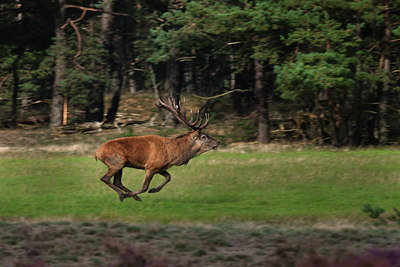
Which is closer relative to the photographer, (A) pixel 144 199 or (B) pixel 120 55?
(A) pixel 144 199

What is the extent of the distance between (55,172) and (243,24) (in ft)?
29.0

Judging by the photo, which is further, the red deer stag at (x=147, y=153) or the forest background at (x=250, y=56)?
the forest background at (x=250, y=56)

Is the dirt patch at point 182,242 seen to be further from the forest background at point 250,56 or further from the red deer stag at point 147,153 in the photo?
the forest background at point 250,56

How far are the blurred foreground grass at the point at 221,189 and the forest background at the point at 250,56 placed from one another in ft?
12.9

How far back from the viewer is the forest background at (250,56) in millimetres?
21719

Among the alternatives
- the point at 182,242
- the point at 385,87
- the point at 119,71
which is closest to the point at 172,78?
the point at 119,71

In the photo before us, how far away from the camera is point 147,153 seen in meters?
12.6

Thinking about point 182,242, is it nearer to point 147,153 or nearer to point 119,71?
point 147,153

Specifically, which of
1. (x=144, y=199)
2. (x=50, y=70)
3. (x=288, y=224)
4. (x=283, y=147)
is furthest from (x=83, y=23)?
(x=288, y=224)

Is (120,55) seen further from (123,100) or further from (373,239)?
(373,239)

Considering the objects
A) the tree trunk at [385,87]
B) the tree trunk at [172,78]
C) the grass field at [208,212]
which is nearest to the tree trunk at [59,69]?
the tree trunk at [172,78]

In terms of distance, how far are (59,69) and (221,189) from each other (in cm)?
1486

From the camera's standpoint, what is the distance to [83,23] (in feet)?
101

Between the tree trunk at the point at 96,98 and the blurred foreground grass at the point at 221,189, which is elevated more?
the tree trunk at the point at 96,98
